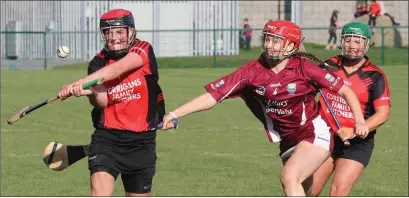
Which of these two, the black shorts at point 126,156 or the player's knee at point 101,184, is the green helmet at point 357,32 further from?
the player's knee at point 101,184

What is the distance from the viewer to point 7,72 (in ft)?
94.4

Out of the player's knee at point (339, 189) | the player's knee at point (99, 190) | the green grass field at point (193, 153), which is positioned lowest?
the green grass field at point (193, 153)

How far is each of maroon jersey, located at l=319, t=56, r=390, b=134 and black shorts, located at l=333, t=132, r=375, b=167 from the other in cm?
17

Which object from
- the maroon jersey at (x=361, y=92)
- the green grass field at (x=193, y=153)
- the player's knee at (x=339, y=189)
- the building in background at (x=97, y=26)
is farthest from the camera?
the building in background at (x=97, y=26)

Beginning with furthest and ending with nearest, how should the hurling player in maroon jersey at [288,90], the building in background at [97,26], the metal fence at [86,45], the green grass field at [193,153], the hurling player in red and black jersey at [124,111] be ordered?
the building in background at [97,26] → the metal fence at [86,45] → the green grass field at [193,153] → the hurling player in maroon jersey at [288,90] → the hurling player in red and black jersey at [124,111]

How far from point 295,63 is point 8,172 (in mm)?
6371

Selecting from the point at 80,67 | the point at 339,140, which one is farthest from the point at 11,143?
the point at 80,67

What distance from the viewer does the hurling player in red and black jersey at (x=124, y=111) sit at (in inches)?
356

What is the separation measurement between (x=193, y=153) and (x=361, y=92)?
250 inches

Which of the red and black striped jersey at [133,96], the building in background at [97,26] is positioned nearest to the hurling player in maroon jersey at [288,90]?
the red and black striped jersey at [133,96]

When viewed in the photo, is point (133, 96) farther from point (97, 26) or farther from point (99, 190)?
point (97, 26)

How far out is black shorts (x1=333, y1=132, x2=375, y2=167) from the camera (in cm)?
1007

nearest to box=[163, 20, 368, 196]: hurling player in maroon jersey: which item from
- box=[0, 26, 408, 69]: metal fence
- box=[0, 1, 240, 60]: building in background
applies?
box=[0, 26, 408, 69]: metal fence

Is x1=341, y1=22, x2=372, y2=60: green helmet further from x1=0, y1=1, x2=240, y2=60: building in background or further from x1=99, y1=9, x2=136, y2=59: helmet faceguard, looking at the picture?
x1=0, y1=1, x2=240, y2=60: building in background
